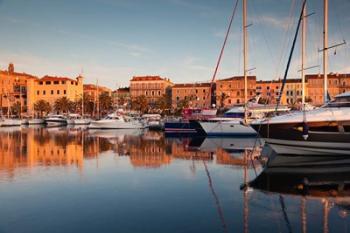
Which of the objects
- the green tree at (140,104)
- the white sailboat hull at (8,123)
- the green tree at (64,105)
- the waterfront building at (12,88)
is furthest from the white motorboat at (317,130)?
the waterfront building at (12,88)

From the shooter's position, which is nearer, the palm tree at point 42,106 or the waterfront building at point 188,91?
the palm tree at point 42,106

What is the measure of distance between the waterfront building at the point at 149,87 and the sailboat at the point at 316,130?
A: 102 m

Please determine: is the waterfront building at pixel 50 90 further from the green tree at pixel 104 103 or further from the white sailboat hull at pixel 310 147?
the white sailboat hull at pixel 310 147

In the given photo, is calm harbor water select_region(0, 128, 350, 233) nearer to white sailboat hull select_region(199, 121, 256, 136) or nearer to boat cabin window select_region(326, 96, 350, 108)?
boat cabin window select_region(326, 96, 350, 108)

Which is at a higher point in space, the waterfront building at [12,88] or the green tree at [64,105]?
the waterfront building at [12,88]

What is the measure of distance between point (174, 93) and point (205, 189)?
104119mm

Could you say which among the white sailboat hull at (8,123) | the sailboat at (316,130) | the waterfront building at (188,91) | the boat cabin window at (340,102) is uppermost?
the waterfront building at (188,91)

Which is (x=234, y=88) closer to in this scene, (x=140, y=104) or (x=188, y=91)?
(x=188, y=91)

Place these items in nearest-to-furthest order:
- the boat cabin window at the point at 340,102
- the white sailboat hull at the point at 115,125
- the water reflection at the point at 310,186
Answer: the water reflection at the point at 310,186
the boat cabin window at the point at 340,102
the white sailboat hull at the point at 115,125

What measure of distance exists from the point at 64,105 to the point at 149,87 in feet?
102

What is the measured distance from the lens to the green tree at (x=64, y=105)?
104825 mm

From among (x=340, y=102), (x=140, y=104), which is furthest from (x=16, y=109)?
(x=340, y=102)

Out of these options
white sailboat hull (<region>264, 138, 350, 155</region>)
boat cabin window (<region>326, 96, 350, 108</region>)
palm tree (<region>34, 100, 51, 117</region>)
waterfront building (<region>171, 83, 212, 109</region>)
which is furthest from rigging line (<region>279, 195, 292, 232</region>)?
palm tree (<region>34, 100, 51, 117</region>)

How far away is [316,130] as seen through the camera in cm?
1880
